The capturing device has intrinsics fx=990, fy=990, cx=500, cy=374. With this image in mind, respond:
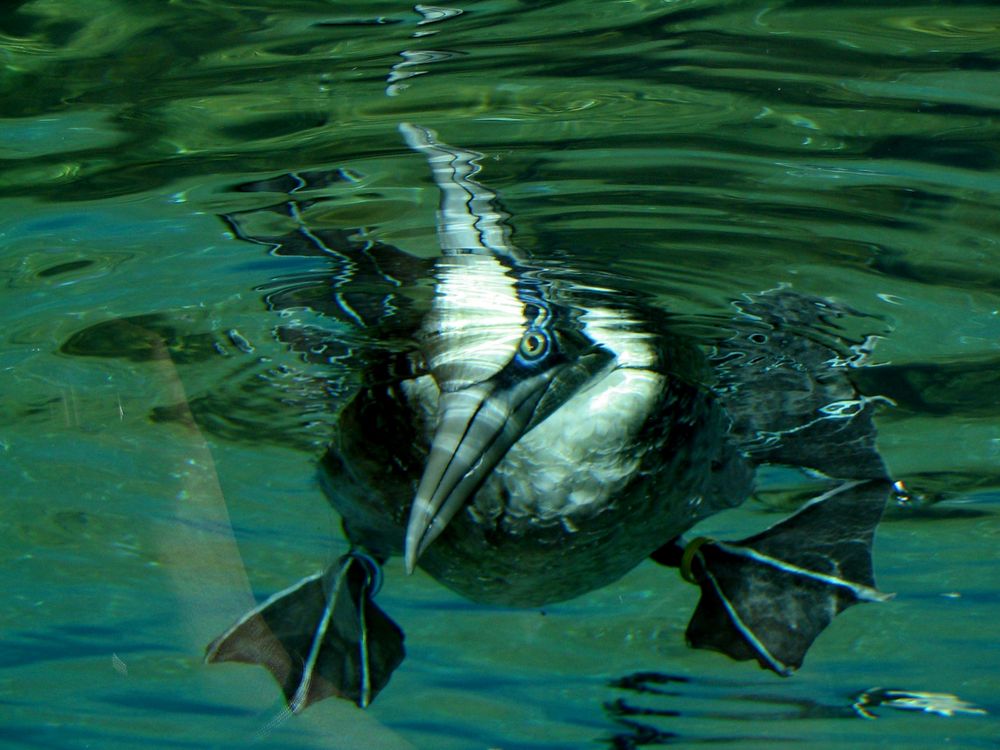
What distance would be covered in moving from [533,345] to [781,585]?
1.93m

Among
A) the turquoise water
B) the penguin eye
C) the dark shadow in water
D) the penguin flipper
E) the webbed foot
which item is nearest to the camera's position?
the turquoise water

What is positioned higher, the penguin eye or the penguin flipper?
the penguin eye

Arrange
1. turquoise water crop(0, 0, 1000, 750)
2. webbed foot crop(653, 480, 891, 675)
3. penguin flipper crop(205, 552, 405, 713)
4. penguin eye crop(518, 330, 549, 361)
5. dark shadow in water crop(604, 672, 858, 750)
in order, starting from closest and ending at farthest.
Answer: turquoise water crop(0, 0, 1000, 750)
penguin eye crop(518, 330, 549, 361)
webbed foot crop(653, 480, 891, 675)
penguin flipper crop(205, 552, 405, 713)
dark shadow in water crop(604, 672, 858, 750)

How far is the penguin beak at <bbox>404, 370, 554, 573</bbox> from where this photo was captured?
3.30 metres

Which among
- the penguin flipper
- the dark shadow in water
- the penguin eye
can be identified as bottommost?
the dark shadow in water

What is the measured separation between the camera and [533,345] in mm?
3861

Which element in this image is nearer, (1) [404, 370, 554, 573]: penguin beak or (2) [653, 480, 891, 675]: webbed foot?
(1) [404, 370, 554, 573]: penguin beak

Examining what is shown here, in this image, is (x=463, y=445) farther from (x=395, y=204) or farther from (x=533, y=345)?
(x=395, y=204)

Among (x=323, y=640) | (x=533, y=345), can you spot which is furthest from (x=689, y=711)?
(x=533, y=345)

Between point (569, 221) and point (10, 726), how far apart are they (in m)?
12.2

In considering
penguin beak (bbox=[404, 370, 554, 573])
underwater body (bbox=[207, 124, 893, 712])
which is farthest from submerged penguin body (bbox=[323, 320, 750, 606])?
penguin beak (bbox=[404, 370, 554, 573])

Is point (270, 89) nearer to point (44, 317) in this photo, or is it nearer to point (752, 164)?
point (752, 164)

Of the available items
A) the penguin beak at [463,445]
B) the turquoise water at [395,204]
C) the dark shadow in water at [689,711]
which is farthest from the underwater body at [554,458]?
the dark shadow in water at [689,711]

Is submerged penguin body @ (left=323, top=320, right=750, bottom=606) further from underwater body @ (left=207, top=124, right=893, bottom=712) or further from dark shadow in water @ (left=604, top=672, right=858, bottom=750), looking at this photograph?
dark shadow in water @ (left=604, top=672, right=858, bottom=750)
